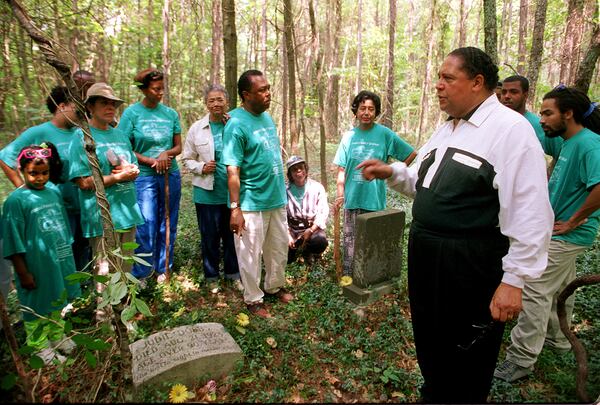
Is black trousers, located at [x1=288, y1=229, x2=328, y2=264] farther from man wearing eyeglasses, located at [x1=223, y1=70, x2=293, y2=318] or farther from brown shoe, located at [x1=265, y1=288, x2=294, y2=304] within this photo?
man wearing eyeglasses, located at [x1=223, y1=70, x2=293, y2=318]

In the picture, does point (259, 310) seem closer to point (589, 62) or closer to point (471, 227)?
point (471, 227)

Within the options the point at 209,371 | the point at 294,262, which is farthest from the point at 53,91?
the point at 294,262

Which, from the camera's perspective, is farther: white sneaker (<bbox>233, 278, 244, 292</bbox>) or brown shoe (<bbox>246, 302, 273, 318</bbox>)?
white sneaker (<bbox>233, 278, 244, 292</bbox>)

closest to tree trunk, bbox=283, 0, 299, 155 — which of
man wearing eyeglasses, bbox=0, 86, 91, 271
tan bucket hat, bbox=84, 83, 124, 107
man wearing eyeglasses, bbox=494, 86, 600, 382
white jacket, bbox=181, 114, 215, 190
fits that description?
white jacket, bbox=181, 114, 215, 190

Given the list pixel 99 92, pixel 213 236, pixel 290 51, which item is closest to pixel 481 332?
pixel 213 236

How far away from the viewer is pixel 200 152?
4207mm

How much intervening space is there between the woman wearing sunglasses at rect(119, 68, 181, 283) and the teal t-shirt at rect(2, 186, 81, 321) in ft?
3.83

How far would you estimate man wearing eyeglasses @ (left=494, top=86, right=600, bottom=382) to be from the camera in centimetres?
278

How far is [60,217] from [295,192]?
2.94 meters

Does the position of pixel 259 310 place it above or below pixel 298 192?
below

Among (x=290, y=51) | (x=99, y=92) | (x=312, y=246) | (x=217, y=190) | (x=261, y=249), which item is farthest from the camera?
(x=290, y=51)

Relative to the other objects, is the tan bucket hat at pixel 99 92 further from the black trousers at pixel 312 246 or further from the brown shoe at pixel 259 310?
the black trousers at pixel 312 246

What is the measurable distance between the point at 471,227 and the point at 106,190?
3012 millimetres

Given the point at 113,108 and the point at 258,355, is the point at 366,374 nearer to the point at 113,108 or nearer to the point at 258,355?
the point at 258,355
